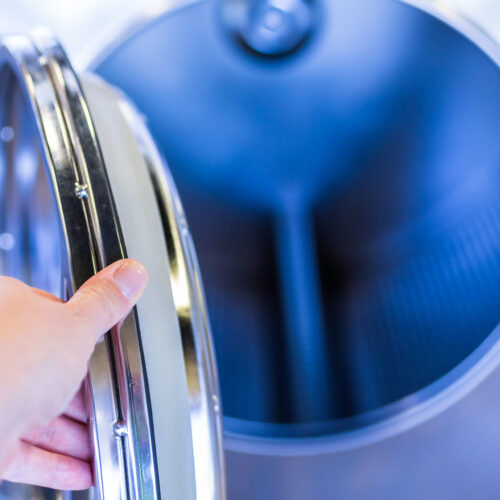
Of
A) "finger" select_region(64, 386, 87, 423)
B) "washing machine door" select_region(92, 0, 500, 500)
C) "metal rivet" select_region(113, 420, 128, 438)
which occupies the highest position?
"washing machine door" select_region(92, 0, 500, 500)

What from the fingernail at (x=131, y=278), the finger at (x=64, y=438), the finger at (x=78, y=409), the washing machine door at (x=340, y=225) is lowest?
the finger at (x=64, y=438)

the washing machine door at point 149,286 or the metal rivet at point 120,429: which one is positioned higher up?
the washing machine door at point 149,286

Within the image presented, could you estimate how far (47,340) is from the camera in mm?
278

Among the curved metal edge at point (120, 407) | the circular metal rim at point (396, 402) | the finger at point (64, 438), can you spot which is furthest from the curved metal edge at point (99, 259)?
the circular metal rim at point (396, 402)

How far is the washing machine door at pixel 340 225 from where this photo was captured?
548mm

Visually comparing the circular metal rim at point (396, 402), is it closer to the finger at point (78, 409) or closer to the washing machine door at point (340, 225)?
the washing machine door at point (340, 225)

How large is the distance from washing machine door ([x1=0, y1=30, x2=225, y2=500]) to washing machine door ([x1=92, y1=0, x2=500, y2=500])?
20 centimetres

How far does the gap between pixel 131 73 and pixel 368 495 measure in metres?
0.55

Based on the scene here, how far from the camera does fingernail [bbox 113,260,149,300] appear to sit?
0.32m

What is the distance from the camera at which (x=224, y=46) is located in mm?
688

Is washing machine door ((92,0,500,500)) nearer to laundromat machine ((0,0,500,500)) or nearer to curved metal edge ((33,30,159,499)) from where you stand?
laundromat machine ((0,0,500,500))

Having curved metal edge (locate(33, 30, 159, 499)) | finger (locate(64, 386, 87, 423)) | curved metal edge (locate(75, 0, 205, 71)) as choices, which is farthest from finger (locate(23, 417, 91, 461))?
curved metal edge (locate(75, 0, 205, 71))

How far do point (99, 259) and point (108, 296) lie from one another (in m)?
0.04

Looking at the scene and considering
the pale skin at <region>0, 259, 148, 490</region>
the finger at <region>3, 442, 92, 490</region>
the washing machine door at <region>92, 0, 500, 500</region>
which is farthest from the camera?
the washing machine door at <region>92, 0, 500, 500</region>
